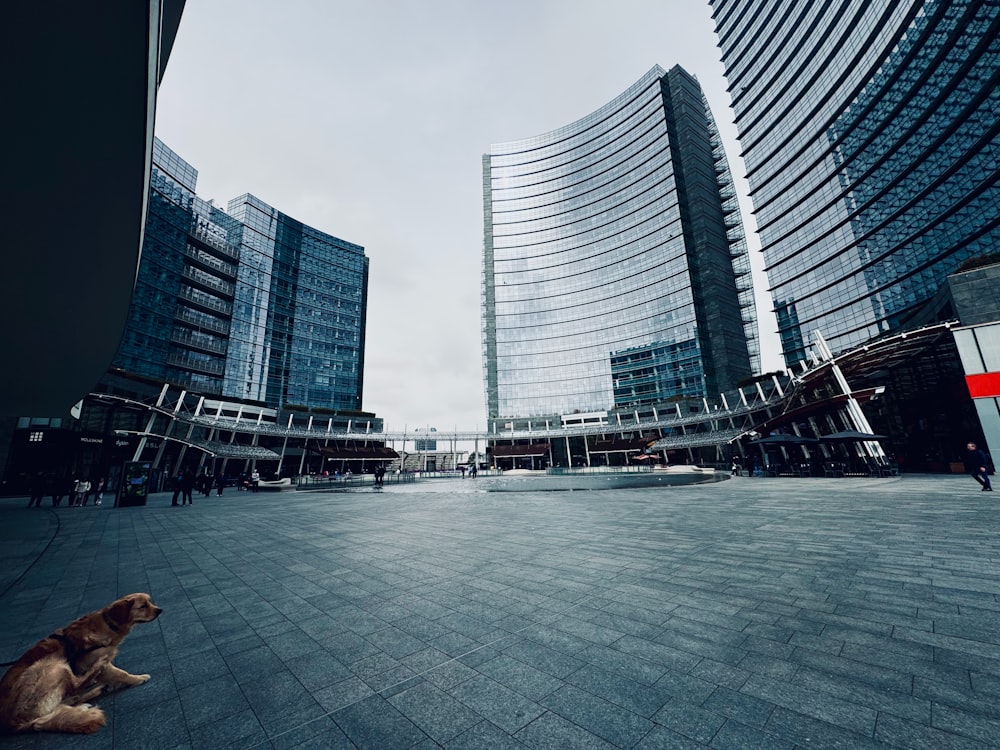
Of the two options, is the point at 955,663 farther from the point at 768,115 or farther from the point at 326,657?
the point at 768,115

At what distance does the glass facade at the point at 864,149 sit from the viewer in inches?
1618

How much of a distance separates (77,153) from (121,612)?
4.70 metres

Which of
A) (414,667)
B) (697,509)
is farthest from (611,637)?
(697,509)

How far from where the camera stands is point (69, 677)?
109 inches

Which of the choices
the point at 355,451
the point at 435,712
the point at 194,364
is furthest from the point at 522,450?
the point at 435,712

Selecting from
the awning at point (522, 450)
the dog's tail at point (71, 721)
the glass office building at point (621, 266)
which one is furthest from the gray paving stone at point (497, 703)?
the glass office building at point (621, 266)

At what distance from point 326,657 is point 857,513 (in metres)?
13.1

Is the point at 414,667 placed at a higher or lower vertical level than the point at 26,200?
lower

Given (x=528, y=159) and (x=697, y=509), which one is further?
(x=528, y=159)

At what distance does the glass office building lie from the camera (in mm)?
73750

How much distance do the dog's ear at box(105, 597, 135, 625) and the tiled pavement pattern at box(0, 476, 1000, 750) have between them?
559mm

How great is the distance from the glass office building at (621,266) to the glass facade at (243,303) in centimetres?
3459

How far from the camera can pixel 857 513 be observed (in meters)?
10.1

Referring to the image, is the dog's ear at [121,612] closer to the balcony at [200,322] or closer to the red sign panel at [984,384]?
the red sign panel at [984,384]
